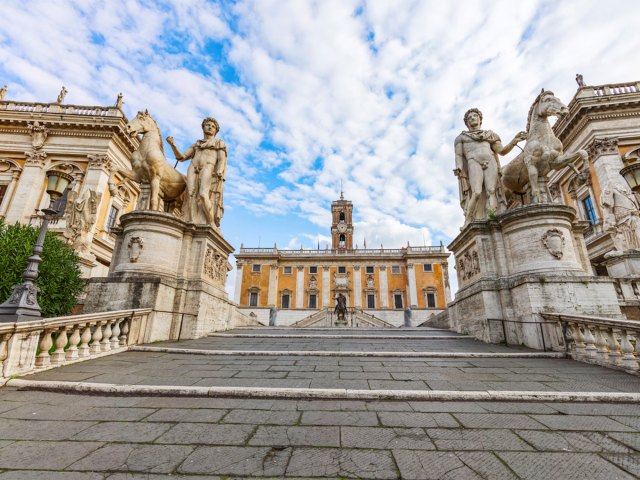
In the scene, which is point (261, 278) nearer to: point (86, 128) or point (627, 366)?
point (86, 128)

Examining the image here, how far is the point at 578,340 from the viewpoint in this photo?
516cm

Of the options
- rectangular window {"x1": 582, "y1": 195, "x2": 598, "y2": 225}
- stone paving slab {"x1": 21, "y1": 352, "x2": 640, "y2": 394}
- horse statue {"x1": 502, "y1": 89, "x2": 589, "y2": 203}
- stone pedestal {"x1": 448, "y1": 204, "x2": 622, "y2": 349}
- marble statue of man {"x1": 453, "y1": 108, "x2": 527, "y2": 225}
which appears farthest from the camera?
rectangular window {"x1": 582, "y1": 195, "x2": 598, "y2": 225}

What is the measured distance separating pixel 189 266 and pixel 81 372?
4.22m

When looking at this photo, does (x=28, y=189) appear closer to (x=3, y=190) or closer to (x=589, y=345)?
(x=3, y=190)

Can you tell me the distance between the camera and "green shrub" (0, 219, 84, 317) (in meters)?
6.25

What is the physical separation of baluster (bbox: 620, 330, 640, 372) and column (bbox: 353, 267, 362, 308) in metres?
37.8

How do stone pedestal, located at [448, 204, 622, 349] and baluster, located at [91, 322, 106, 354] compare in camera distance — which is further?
stone pedestal, located at [448, 204, 622, 349]

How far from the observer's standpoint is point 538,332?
5938mm

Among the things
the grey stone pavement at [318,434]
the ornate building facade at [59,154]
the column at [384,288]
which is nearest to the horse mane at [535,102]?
the grey stone pavement at [318,434]

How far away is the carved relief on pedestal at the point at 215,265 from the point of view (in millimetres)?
8422

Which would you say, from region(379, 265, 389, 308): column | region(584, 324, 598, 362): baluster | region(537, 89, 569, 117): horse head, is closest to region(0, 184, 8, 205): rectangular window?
region(537, 89, 569, 117): horse head

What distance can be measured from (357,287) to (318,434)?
41297 millimetres

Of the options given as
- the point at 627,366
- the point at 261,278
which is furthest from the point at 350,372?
the point at 261,278

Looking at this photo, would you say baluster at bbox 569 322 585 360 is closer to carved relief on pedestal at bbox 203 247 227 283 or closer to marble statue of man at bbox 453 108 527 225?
marble statue of man at bbox 453 108 527 225
